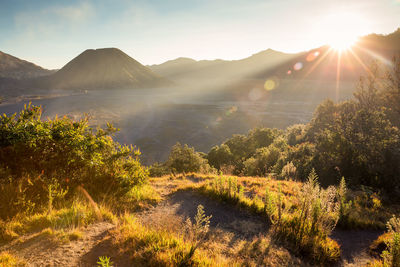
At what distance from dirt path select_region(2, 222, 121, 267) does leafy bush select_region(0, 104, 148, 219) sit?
3.33ft

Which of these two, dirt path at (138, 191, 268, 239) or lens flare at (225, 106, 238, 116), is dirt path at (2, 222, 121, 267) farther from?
lens flare at (225, 106, 238, 116)

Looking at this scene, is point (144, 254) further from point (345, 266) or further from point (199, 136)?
point (199, 136)

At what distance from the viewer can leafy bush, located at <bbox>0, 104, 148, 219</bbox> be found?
5.08 metres

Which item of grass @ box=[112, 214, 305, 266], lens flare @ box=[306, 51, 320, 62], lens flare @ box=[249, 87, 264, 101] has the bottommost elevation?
grass @ box=[112, 214, 305, 266]

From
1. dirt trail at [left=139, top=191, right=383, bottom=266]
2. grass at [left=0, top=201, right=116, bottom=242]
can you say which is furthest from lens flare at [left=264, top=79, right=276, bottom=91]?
grass at [left=0, top=201, right=116, bottom=242]

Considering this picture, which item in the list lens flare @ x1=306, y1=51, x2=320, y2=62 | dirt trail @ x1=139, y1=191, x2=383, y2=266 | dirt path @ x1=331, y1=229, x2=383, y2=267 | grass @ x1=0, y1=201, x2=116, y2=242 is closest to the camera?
grass @ x1=0, y1=201, x2=116, y2=242

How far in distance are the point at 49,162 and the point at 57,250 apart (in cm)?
289

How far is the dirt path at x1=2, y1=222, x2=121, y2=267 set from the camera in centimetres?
344

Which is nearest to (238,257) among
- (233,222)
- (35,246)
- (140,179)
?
(233,222)

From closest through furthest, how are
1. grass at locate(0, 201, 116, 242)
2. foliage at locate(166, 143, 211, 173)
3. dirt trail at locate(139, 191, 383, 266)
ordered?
grass at locate(0, 201, 116, 242)
dirt trail at locate(139, 191, 383, 266)
foliage at locate(166, 143, 211, 173)

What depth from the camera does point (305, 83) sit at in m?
155

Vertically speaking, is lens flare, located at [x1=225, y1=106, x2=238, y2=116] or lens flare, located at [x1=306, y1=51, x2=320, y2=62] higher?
lens flare, located at [x1=306, y1=51, x2=320, y2=62]

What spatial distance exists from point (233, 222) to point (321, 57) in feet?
717

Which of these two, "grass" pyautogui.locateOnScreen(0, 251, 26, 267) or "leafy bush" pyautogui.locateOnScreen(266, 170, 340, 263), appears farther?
"leafy bush" pyautogui.locateOnScreen(266, 170, 340, 263)
